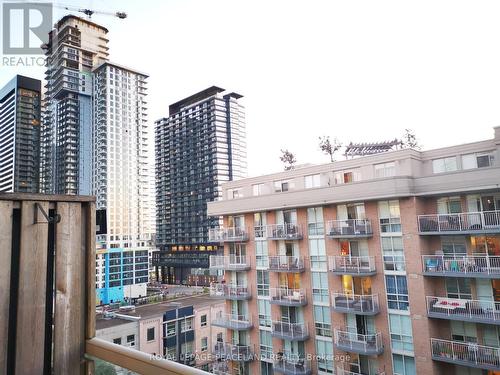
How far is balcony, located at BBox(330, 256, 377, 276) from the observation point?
1862 cm

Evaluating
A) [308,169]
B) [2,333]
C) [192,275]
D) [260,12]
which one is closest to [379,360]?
[308,169]

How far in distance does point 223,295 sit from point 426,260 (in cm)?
1345

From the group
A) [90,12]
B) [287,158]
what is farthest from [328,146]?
[90,12]

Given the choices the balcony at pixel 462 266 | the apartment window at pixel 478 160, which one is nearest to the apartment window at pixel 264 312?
the balcony at pixel 462 266

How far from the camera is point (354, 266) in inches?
752

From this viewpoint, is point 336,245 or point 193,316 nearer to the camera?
point 336,245

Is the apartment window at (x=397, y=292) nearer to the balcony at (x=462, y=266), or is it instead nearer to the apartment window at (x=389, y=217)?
the balcony at (x=462, y=266)

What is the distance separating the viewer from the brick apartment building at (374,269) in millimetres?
16453

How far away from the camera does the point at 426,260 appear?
17.4 meters

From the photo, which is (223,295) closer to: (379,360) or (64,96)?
(379,360)

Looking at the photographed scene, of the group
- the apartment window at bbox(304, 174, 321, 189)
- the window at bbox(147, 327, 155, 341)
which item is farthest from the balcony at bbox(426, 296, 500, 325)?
the window at bbox(147, 327, 155, 341)

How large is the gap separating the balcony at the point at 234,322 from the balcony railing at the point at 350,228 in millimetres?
8668

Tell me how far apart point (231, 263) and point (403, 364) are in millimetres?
11859

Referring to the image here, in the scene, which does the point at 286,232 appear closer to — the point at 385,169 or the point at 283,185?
the point at 283,185
